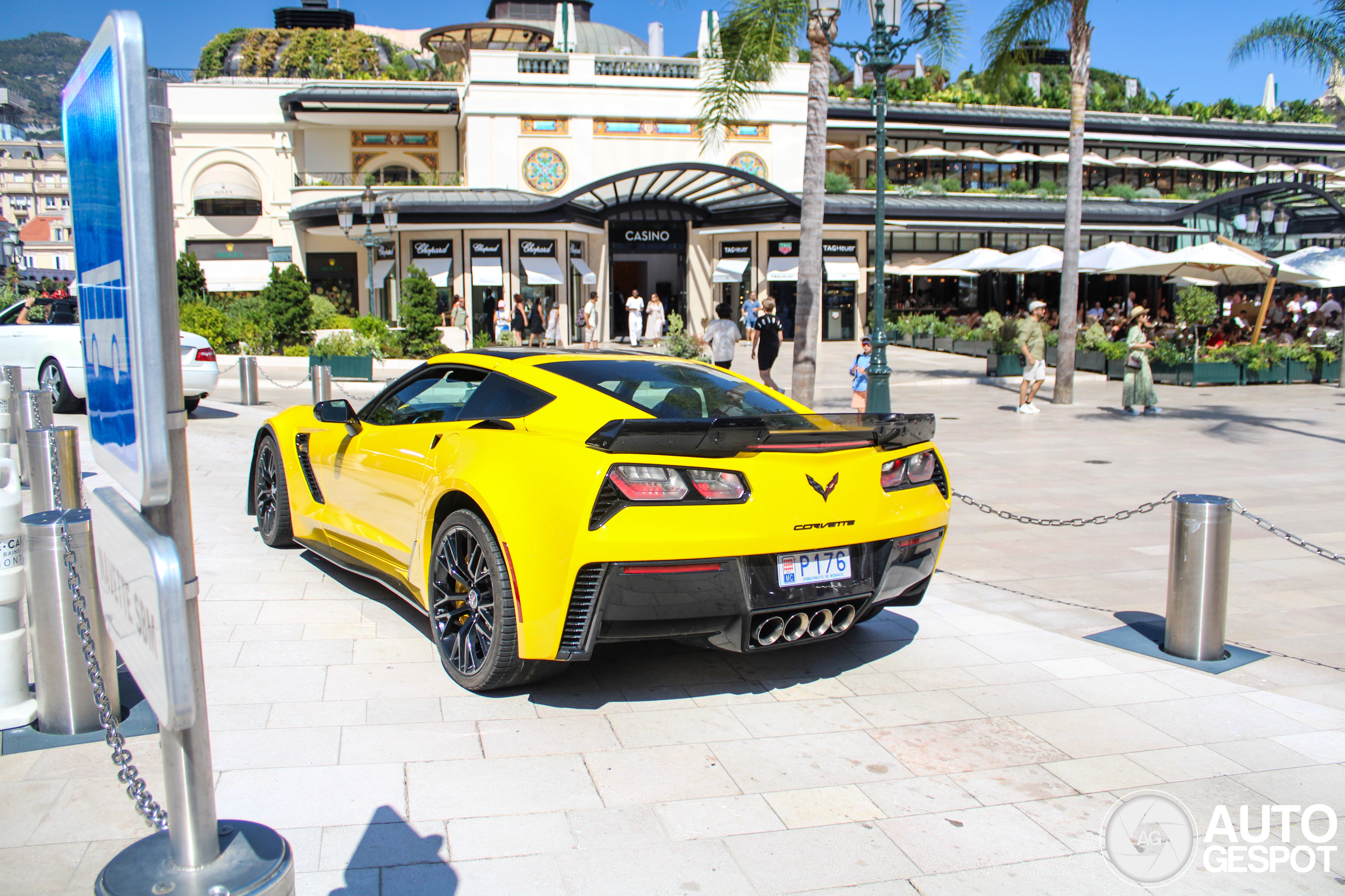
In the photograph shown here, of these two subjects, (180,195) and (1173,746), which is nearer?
(1173,746)

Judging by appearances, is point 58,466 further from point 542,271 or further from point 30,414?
point 542,271

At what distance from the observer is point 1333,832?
322cm

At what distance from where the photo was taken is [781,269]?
118ft

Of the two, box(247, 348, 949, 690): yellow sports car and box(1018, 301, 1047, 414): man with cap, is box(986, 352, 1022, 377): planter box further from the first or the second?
box(247, 348, 949, 690): yellow sports car

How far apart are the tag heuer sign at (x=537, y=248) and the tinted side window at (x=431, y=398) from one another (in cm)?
2971

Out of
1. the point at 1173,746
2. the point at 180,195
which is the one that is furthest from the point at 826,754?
the point at 180,195

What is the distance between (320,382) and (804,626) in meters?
10.2

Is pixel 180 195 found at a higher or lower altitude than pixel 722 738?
higher

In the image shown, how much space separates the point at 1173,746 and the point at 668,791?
2.12 metres

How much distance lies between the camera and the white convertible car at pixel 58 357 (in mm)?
12391

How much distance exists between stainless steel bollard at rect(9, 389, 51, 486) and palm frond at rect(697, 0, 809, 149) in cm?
1101

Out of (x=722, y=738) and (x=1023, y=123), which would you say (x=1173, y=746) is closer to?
(x=722, y=738)

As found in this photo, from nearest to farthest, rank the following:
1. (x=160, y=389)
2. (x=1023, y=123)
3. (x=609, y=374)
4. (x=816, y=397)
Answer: (x=160, y=389) → (x=609, y=374) → (x=816, y=397) → (x=1023, y=123)

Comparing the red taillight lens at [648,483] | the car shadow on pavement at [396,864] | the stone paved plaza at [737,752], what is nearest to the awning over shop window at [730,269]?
the stone paved plaza at [737,752]
